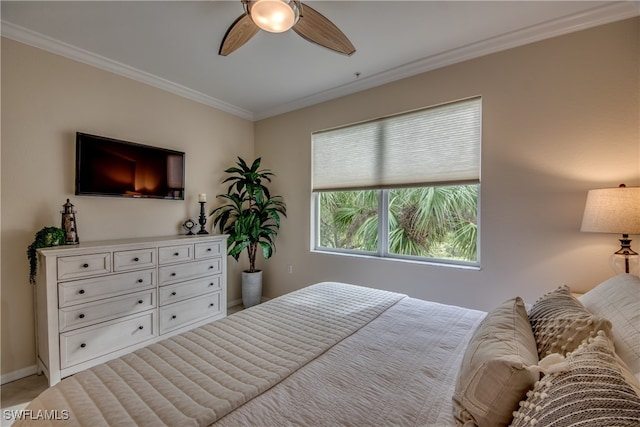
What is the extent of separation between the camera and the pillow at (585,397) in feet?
1.75

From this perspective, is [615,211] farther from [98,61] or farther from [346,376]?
[98,61]

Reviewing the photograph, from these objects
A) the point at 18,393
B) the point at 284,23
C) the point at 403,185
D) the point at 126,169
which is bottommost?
the point at 18,393

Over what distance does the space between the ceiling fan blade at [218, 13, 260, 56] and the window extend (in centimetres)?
164

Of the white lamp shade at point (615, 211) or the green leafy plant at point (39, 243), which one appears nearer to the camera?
the white lamp shade at point (615, 211)

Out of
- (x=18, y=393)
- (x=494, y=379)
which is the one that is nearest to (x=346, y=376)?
(x=494, y=379)

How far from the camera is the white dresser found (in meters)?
2.01

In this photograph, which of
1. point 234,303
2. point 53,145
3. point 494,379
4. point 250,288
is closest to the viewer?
point 494,379

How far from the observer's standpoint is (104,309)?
223 centimetres

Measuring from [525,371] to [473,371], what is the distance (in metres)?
0.14

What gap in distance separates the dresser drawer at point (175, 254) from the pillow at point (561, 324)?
2.82 meters

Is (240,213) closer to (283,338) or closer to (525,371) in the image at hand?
(283,338)

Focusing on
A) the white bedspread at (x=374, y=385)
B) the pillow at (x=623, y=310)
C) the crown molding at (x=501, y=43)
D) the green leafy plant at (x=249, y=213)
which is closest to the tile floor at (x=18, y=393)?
the green leafy plant at (x=249, y=213)

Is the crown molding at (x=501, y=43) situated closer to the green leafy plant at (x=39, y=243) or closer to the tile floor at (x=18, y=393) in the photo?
the green leafy plant at (x=39, y=243)

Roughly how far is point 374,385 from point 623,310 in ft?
3.41
